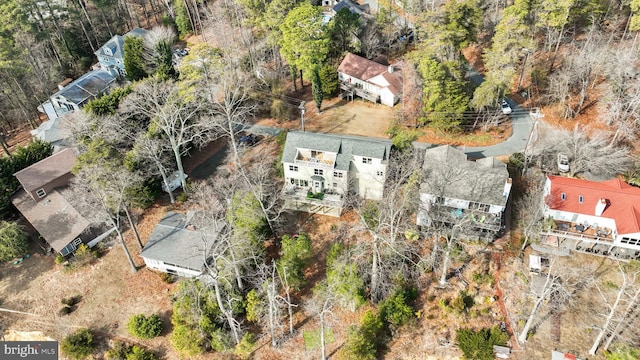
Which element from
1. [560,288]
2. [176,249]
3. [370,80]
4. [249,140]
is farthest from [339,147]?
[560,288]

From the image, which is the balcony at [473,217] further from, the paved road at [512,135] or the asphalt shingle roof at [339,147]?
the paved road at [512,135]

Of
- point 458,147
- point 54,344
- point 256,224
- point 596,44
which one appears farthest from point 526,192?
point 54,344

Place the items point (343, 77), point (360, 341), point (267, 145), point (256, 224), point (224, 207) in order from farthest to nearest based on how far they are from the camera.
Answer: point (343, 77)
point (267, 145)
point (224, 207)
point (256, 224)
point (360, 341)

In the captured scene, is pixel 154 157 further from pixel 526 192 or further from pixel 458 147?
pixel 526 192

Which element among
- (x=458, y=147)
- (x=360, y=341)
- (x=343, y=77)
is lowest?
(x=360, y=341)

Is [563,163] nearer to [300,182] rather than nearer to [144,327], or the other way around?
[300,182]

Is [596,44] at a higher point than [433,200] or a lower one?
higher
